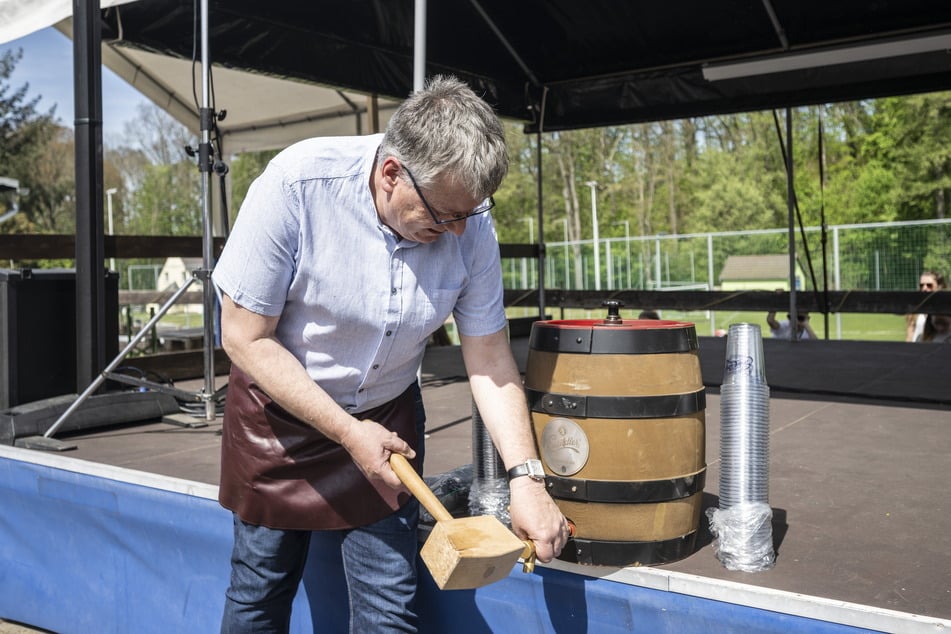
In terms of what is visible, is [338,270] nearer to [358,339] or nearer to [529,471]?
[358,339]

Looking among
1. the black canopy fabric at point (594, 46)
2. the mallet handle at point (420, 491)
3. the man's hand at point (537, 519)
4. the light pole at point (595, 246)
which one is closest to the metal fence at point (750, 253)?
the light pole at point (595, 246)

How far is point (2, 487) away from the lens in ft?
9.37

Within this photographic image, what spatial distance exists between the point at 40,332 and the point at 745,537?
10.5 feet

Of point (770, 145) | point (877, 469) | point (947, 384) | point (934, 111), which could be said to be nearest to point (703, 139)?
point (770, 145)

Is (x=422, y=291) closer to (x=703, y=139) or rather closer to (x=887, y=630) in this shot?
(x=887, y=630)

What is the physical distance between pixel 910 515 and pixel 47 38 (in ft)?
116

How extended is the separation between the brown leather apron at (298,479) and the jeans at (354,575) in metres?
0.04

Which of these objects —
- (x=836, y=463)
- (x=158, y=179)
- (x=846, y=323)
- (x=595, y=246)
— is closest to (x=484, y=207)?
(x=836, y=463)

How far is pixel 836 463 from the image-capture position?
9.17ft

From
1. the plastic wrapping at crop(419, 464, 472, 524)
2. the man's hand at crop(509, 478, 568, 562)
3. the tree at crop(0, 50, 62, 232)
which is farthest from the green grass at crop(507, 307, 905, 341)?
the tree at crop(0, 50, 62, 232)

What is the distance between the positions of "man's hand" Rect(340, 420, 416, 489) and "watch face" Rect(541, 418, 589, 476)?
417 mm

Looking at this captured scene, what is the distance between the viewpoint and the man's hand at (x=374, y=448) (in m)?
1.46

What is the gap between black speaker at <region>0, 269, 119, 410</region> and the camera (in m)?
3.64

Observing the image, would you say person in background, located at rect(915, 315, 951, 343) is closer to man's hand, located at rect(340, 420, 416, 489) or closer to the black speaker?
the black speaker
